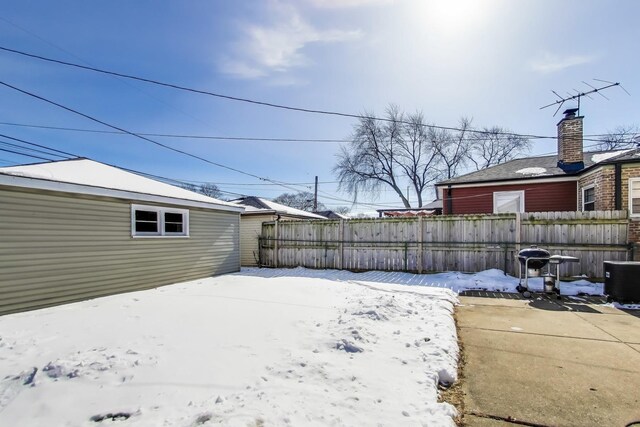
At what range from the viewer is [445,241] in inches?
368

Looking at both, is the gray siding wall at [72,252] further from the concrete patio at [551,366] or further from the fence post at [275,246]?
the concrete patio at [551,366]

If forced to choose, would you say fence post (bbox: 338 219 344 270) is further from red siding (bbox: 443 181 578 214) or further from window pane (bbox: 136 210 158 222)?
window pane (bbox: 136 210 158 222)

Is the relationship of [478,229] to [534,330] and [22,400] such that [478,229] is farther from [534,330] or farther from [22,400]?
[22,400]

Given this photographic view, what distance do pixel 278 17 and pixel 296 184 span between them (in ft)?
80.0

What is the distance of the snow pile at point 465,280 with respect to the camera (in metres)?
7.47

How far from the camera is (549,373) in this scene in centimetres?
321

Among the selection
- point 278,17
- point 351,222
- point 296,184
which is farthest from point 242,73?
point 296,184

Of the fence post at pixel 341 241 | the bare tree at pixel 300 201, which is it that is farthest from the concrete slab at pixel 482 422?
the bare tree at pixel 300 201

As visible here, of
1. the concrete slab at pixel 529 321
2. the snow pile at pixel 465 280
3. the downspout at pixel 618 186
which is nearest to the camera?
the concrete slab at pixel 529 321

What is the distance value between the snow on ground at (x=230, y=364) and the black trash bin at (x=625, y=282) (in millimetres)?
3553

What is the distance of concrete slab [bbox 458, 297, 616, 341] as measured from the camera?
458cm

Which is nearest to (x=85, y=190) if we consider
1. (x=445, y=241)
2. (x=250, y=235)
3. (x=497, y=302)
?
(x=250, y=235)

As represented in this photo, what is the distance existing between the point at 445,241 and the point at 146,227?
8.43m

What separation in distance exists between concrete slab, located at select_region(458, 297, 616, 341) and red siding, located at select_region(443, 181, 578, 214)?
6.98 m
